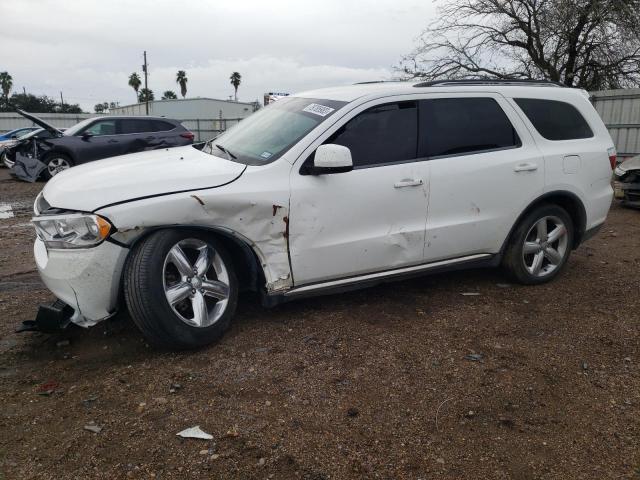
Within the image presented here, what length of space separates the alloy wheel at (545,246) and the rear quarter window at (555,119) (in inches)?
29.8

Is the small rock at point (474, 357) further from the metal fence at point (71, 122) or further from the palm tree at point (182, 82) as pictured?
the palm tree at point (182, 82)

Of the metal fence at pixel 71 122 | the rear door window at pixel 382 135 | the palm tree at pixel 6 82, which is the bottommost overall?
the rear door window at pixel 382 135

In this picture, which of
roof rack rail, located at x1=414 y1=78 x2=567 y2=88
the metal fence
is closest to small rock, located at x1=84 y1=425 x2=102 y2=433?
roof rack rail, located at x1=414 y1=78 x2=567 y2=88

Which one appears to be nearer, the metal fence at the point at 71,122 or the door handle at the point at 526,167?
the door handle at the point at 526,167

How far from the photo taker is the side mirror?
11.2 feet

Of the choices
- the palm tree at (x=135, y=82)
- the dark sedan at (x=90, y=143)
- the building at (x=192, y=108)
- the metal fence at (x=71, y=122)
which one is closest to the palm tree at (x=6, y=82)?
the palm tree at (x=135, y=82)

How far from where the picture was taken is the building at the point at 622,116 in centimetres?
1152

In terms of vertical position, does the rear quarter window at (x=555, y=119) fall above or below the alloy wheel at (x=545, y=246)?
above

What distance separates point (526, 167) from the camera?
4391 mm

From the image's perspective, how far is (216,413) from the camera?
276cm

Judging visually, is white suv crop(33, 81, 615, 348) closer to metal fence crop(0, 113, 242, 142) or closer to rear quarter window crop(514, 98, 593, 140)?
rear quarter window crop(514, 98, 593, 140)

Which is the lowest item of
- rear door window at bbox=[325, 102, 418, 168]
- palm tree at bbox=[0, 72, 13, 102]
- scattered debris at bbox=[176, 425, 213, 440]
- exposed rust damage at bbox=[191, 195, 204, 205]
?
scattered debris at bbox=[176, 425, 213, 440]

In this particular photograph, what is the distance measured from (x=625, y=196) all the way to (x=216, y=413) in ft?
28.6

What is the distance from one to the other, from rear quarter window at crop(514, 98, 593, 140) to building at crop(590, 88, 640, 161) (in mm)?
8057
